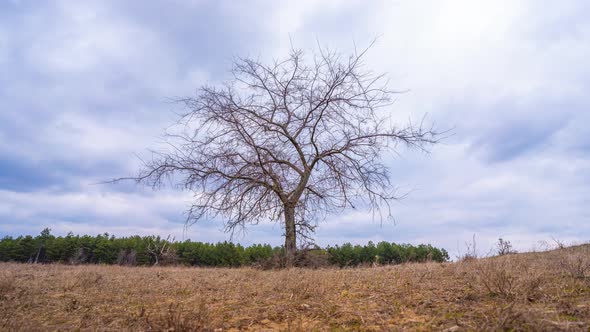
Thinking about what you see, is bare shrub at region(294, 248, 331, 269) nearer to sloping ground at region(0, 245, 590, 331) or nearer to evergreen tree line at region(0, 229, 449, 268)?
sloping ground at region(0, 245, 590, 331)

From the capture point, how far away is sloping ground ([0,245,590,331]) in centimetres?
309

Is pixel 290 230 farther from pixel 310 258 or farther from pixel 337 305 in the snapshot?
pixel 337 305

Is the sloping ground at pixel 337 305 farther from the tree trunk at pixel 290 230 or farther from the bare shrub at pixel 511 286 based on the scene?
the tree trunk at pixel 290 230

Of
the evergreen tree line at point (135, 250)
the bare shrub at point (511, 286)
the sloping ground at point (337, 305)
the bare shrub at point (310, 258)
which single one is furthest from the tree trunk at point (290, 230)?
the evergreen tree line at point (135, 250)

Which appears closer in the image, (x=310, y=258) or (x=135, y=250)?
(x=310, y=258)

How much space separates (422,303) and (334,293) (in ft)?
4.04

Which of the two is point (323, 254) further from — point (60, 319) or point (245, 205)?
point (60, 319)

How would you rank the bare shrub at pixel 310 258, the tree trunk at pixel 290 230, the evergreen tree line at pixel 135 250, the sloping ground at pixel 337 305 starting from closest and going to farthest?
the sloping ground at pixel 337 305 → the bare shrub at pixel 310 258 → the tree trunk at pixel 290 230 → the evergreen tree line at pixel 135 250

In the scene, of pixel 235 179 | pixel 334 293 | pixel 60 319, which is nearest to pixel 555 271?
pixel 334 293

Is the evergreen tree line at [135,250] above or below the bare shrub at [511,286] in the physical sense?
above

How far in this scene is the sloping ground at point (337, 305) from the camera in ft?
10.1

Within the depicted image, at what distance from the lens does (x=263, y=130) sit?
1250 centimetres

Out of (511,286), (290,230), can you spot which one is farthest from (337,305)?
(290,230)

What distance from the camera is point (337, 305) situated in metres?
3.96
